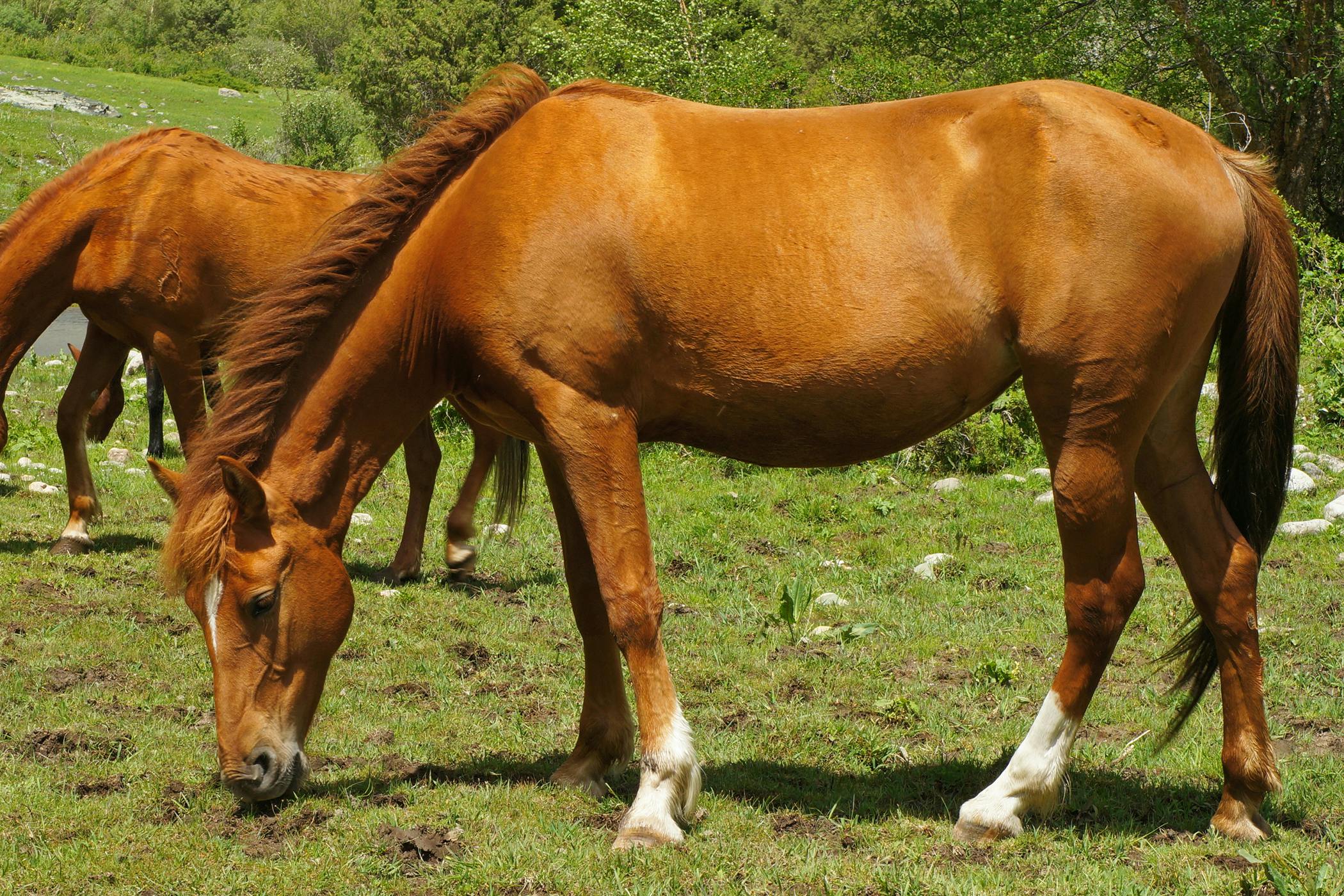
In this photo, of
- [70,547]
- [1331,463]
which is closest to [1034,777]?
[70,547]

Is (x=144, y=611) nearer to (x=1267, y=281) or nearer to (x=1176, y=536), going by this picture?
(x=1176, y=536)

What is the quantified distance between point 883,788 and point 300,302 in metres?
2.67

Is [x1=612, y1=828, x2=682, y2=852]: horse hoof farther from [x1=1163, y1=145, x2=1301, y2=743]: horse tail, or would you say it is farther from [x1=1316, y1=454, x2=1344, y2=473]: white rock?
[x1=1316, y1=454, x2=1344, y2=473]: white rock

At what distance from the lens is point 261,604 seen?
387 cm

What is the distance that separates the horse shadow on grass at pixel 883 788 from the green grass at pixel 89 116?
2528 centimetres

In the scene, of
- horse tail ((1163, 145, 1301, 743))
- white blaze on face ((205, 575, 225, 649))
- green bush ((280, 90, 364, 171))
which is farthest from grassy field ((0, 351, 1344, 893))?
green bush ((280, 90, 364, 171))

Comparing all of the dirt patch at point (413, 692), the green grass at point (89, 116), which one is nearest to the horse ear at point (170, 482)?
the dirt patch at point (413, 692)

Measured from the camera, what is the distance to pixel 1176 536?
412 centimetres

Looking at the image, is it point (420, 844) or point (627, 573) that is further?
point (627, 573)

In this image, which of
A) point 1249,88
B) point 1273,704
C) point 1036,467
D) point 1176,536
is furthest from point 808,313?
point 1249,88

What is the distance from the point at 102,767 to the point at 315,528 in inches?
50.8

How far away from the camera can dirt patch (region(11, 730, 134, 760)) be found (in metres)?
4.45

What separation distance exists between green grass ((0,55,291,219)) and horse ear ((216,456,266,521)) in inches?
993

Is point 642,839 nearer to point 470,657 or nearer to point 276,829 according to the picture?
point 276,829
